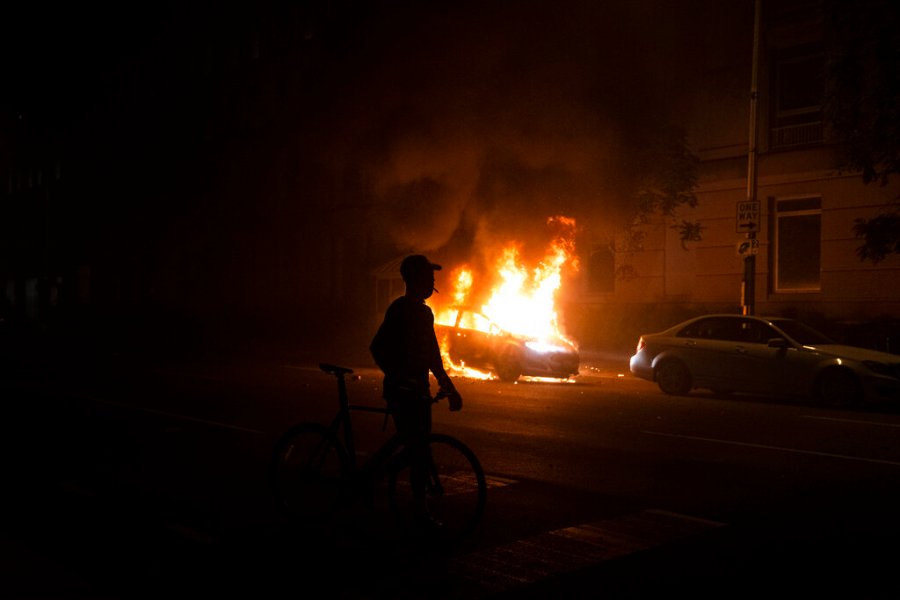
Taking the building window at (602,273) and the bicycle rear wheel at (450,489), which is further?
the building window at (602,273)

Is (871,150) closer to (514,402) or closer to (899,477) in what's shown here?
(514,402)

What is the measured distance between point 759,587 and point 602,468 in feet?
11.6

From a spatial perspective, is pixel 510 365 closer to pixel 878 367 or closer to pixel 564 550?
pixel 878 367

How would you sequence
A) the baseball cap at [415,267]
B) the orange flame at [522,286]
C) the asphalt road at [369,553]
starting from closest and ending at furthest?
the asphalt road at [369,553] → the baseball cap at [415,267] → the orange flame at [522,286]

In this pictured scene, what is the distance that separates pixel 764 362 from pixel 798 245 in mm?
11263

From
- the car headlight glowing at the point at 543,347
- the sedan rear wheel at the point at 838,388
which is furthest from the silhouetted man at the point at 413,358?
the car headlight glowing at the point at 543,347

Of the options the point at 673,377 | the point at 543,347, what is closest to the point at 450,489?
the point at 673,377

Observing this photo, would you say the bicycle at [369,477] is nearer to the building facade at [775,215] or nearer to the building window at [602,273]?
the building facade at [775,215]

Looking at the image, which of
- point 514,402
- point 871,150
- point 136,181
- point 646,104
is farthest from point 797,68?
point 136,181

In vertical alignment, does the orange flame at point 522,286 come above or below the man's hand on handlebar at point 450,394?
above

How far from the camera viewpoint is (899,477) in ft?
26.5

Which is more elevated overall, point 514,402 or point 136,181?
point 136,181

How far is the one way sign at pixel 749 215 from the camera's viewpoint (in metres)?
18.4

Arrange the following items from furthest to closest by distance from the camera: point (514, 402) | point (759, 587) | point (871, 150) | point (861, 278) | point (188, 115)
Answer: point (188, 115) < point (861, 278) < point (871, 150) < point (514, 402) < point (759, 587)
